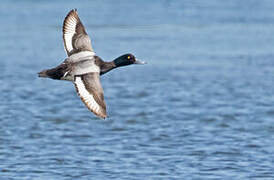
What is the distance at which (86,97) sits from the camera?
9312 millimetres

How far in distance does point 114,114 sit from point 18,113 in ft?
7.26

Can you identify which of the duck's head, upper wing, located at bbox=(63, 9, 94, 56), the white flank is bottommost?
the white flank

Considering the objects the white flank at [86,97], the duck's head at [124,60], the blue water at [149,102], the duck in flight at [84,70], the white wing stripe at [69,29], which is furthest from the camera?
the blue water at [149,102]

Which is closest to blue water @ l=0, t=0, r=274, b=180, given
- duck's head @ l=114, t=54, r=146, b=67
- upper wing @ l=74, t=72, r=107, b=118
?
duck's head @ l=114, t=54, r=146, b=67

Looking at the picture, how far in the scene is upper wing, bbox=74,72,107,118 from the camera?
920 centimetres

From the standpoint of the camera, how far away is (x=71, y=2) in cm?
3519

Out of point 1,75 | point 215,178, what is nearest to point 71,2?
point 1,75

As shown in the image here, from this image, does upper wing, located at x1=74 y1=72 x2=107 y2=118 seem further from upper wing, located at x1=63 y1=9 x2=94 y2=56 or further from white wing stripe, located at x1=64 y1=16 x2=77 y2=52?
white wing stripe, located at x1=64 y1=16 x2=77 y2=52

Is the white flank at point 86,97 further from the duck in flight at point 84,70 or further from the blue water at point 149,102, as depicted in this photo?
the blue water at point 149,102

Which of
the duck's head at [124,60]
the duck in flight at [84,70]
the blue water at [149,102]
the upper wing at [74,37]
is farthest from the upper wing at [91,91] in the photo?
the blue water at [149,102]

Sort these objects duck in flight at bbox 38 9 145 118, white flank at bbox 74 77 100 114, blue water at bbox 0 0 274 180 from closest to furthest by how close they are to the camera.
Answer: white flank at bbox 74 77 100 114 → duck in flight at bbox 38 9 145 118 → blue water at bbox 0 0 274 180

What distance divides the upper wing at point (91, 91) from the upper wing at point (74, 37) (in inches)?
31.3

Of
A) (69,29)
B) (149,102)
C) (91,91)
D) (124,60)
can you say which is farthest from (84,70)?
(149,102)

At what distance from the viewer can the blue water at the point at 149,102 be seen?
13.1 metres
